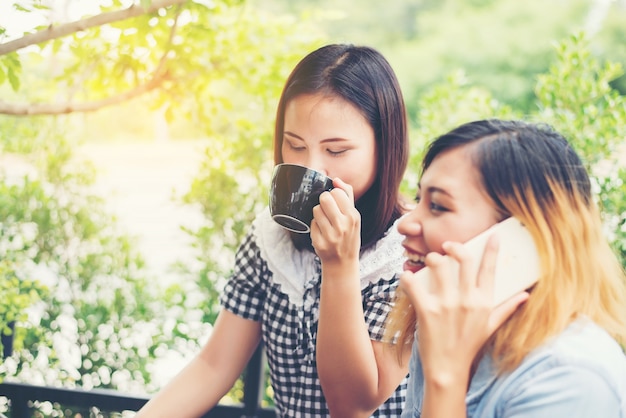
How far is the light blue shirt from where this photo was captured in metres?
0.85

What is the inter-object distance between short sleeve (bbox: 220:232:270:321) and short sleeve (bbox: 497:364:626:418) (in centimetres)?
84

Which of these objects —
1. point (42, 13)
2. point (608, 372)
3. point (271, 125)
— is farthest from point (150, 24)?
point (608, 372)

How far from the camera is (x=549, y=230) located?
92 centimetres

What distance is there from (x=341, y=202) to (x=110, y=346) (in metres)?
1.43

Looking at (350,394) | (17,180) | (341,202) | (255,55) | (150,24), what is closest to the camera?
(341,202)

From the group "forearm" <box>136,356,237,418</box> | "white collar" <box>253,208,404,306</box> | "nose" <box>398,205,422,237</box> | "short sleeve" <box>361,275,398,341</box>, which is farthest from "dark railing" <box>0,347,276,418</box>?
"nose" <box>398,205,422,237</box>

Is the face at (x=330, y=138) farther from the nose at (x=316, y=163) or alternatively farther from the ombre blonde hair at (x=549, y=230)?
the ombre blonde hair at (x=549, y=230)

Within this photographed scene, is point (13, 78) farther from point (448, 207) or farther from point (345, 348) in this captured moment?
point (448, 207)

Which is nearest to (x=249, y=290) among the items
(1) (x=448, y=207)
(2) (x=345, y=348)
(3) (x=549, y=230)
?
(2) (x=345, y=348)

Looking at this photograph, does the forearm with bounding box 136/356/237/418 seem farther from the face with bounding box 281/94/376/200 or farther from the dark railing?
the face with bounding box 281/94/376/200

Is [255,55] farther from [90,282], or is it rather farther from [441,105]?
[90,282]

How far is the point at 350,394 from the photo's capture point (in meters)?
1.32

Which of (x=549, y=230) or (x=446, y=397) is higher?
(x=549, y=230)

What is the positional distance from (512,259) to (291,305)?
0.71 m
